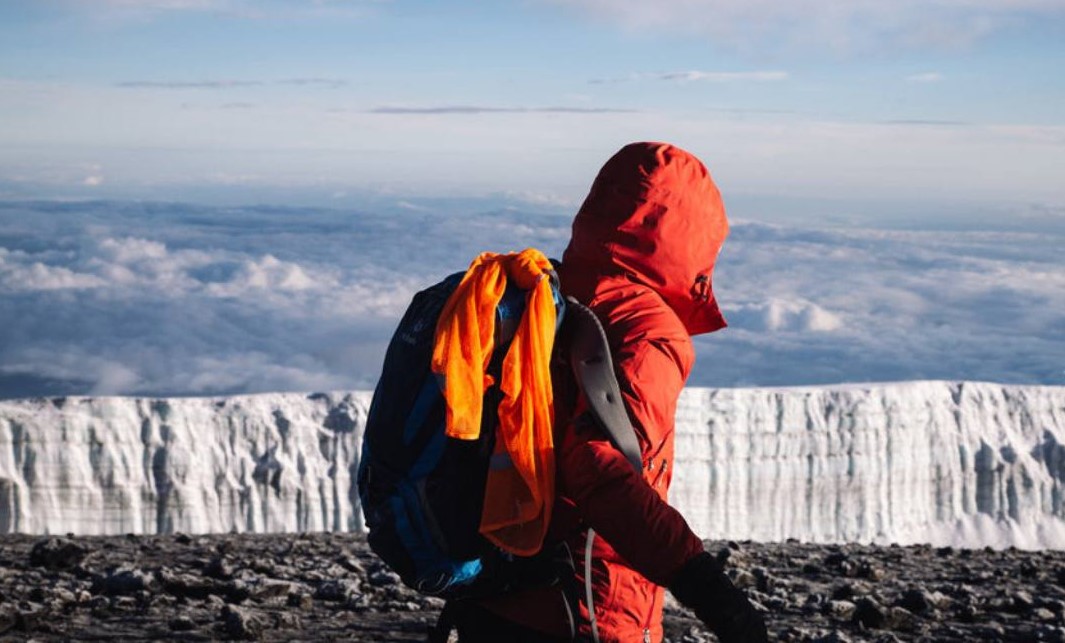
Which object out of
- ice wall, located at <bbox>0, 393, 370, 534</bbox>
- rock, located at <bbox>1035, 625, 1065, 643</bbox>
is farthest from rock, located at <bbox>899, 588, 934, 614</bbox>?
ice wall, located at <bbox>0, 393, 370, 534</bbox>

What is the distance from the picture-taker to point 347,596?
7852 mm

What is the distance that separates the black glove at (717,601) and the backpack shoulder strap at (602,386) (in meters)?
0.28

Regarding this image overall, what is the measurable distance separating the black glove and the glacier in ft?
47.4

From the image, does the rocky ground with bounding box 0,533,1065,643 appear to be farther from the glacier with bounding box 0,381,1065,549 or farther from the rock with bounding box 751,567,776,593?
the glacier with bounding box 0,381,1065,549

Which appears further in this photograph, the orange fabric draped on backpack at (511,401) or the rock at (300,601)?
the rock at (300,601)

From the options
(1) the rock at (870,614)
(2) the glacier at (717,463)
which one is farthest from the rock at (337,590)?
→ (2) the glacier at (717,463)

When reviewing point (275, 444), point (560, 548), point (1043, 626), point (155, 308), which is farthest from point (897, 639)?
point (155, 308)

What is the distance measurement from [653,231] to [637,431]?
59cm

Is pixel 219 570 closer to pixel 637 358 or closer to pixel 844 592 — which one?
pixel 844 592

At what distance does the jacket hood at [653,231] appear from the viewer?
12.1 feet

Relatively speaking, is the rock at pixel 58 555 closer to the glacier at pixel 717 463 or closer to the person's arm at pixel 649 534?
the person's arm at pixel 649 534

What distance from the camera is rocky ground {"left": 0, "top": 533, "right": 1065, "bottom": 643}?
7047 mm

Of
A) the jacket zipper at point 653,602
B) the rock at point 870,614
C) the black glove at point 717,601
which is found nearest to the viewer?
the black glove at point 717,601

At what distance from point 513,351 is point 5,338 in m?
148
